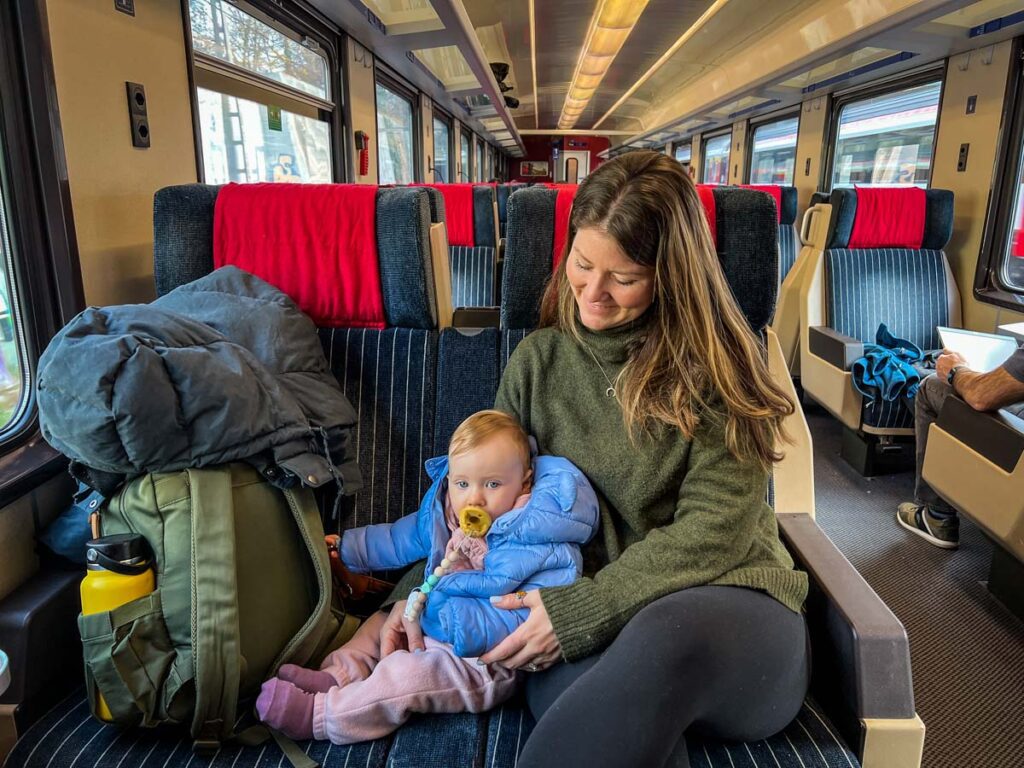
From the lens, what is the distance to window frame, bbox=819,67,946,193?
458 centimetres

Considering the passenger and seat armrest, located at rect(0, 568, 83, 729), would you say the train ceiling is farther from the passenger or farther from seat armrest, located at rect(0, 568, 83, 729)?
seat armrest, located at rect(0, 568, 83, 729)

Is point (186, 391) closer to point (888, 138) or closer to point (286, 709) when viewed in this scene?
point (286, 709)

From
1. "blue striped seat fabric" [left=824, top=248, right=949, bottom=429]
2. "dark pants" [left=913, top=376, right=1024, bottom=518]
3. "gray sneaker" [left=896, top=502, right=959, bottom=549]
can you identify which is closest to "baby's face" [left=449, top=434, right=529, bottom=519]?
"dark pants" [left=913, top=376, right=1024, bottom=518]

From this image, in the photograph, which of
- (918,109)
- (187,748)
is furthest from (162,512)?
(918,109)

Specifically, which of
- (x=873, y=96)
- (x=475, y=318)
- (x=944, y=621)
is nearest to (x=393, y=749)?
(x=475, y=318)

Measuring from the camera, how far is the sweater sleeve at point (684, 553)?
117 cm

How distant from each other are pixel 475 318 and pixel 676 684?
113 cm

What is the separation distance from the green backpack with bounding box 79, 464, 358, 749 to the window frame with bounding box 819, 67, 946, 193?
16.3ft

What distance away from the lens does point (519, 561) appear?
4.18 feet

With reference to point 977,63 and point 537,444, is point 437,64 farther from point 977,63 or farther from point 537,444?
point 537,444

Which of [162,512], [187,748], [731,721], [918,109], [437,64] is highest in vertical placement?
[437,64]

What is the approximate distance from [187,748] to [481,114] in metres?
9.42

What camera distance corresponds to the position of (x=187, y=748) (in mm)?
1166

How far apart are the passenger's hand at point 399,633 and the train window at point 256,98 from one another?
1.67 m
